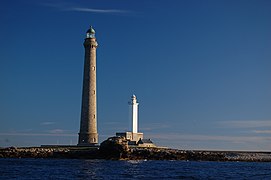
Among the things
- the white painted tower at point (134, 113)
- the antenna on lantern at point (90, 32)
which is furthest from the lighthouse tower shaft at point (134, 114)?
the antenna on lantern at point (90, 32)

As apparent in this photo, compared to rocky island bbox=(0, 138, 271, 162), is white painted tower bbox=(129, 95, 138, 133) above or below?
above

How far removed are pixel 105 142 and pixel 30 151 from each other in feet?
41.8

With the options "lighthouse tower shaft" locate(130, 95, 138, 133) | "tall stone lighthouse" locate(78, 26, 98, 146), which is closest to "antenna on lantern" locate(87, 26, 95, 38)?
"tall stone lighthouse" locate(78, 26, 98, 146)

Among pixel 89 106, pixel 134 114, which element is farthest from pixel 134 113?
pixel 89 106

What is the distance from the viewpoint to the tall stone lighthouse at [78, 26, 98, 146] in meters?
59.3

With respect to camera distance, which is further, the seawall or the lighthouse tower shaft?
the lighthouse tower shaft

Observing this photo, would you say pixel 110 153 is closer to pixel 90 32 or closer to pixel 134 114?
pixel 134 114

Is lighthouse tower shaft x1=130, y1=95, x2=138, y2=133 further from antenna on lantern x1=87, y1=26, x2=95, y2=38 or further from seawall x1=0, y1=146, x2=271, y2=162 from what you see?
antenna on lantern x1=87, y1=26, x2=95, y2=38

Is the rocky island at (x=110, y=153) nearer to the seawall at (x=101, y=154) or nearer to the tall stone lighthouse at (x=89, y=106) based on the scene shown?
the seawall at (x=101, y=154)

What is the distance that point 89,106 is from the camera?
2331 inches

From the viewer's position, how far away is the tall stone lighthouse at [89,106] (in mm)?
59312

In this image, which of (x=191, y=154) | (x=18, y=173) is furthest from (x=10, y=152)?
(x=18, y=173)

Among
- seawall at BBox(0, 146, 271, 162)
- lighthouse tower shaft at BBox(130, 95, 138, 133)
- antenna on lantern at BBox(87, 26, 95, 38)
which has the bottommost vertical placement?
seawall at BBox(0, 146, 271, 162)

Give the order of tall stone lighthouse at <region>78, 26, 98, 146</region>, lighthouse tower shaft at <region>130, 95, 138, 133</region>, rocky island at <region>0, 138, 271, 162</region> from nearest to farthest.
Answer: rocky island at <region>0, 138, 271, 162</region> < tall stone lighthouse at <region>78, 26, 98, 146</region> < lighthouse tower shaft at <region>130, 95, 138, 133</region>
